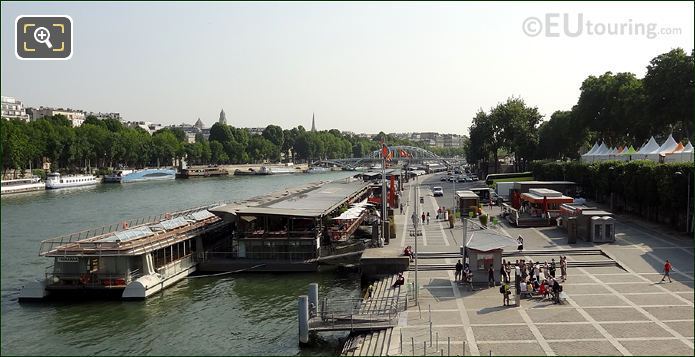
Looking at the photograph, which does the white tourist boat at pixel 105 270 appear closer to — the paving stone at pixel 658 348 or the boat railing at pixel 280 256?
the boat railing at pixel 280 256

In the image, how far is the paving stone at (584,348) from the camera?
22609 mm

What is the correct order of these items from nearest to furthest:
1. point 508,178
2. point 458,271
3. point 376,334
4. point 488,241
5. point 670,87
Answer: point 376,334, point 488,241, point 458,271, point 670,87, point 508,178

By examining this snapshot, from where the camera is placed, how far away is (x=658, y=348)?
22797 millimetres

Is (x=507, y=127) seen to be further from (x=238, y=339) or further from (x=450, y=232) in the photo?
(x=238, y=339)

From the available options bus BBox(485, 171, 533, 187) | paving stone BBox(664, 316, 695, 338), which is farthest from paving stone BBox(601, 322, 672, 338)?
bus BBox(485, 171, 533, 187)

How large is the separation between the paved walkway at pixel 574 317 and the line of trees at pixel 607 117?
40501 millimetres

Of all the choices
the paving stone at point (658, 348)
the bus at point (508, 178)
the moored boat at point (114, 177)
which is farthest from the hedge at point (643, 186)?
the moored boat at point (114, 177)

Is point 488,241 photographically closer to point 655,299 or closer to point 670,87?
point 655,299

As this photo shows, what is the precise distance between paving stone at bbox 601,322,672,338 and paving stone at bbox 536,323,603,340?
2.31 feet

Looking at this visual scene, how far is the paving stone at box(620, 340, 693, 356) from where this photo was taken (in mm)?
22172

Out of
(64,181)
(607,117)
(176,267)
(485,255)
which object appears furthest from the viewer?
(64,181)

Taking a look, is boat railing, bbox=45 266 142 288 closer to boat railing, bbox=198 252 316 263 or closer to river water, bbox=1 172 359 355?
river water, bbox=1 172 359 355

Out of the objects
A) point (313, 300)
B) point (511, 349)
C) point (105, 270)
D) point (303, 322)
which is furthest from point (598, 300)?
point (105, 270)

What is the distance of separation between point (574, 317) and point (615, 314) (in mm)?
1983
